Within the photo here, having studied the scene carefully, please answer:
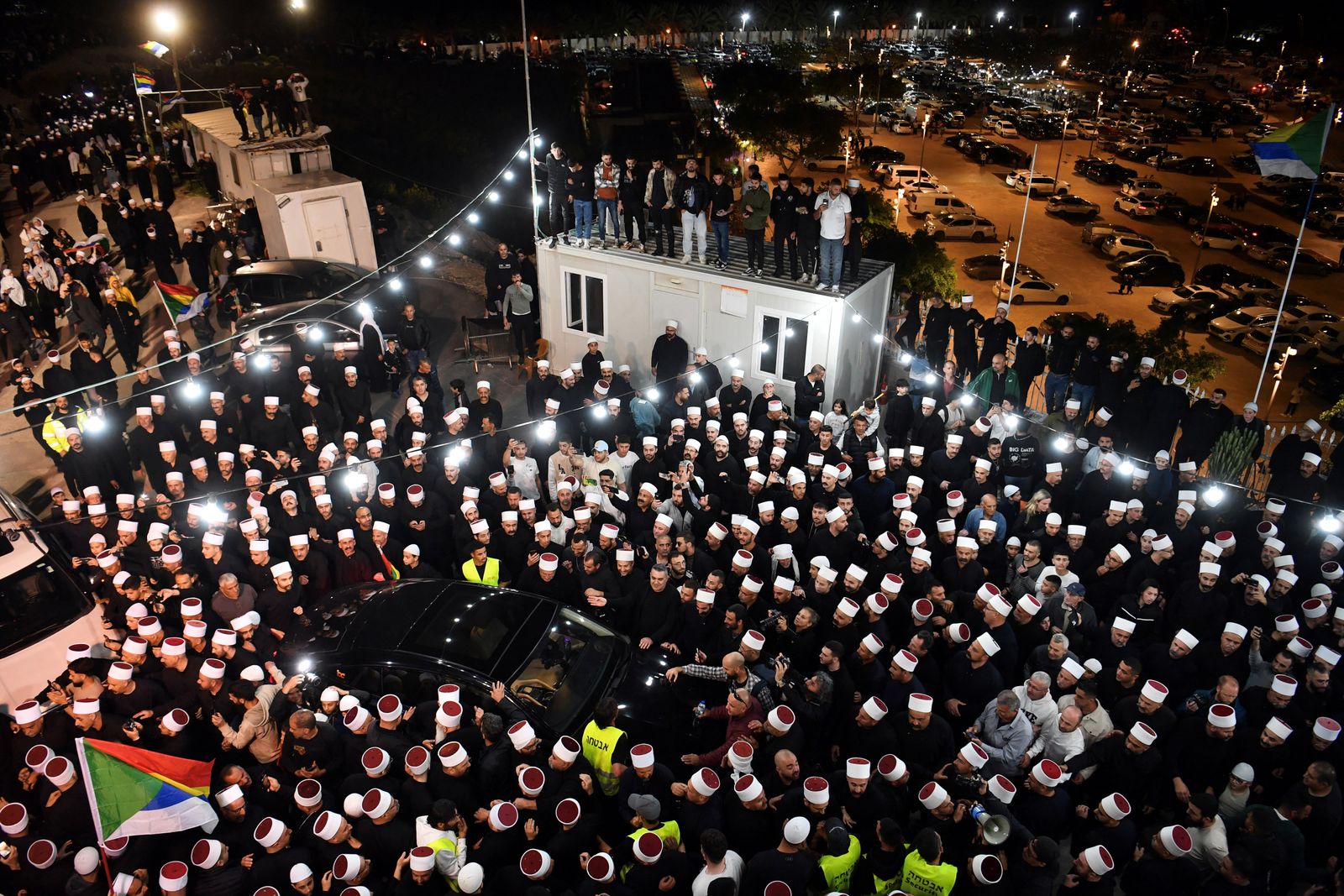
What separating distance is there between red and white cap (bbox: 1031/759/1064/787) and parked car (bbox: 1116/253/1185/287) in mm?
22074

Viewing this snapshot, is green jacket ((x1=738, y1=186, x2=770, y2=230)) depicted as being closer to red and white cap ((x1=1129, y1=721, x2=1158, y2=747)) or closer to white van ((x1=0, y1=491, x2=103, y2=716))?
red and white cap ((x1=1129, y1=721, x2=1158, y2=747))

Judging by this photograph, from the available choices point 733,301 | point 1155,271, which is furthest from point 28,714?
point 1155,271

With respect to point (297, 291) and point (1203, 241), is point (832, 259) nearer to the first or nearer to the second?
Answer: point (297, 291)

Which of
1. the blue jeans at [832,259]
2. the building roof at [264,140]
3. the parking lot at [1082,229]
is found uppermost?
the building roof at [264,140]

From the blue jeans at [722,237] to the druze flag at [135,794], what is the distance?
31.1ft

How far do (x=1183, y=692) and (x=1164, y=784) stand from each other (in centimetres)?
109

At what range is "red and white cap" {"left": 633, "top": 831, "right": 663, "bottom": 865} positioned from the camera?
190 inches

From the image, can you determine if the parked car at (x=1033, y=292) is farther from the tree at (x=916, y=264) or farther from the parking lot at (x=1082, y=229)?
the tree at (x=916, y=264)

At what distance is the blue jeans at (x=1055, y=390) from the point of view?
12.4m

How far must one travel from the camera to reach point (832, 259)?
11.8 metres

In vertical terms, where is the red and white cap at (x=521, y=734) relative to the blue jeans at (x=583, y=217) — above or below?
below

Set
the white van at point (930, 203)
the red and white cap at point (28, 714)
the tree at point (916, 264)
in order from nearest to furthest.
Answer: the red and white cap at point (28, 714)
the tree at point (916, 264)
the white van at point (930, 203)

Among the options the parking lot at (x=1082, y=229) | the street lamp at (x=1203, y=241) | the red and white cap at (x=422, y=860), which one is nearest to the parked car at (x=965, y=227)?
the parking lot at (x=1082, y=229)

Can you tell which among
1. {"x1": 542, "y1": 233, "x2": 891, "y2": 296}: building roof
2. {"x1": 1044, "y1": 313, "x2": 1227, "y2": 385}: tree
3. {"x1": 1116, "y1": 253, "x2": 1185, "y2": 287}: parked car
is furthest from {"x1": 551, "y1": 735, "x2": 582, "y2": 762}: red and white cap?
{"x1": 1116, "y1": 253, "x2": 1185, "y2": 287}: parked car
